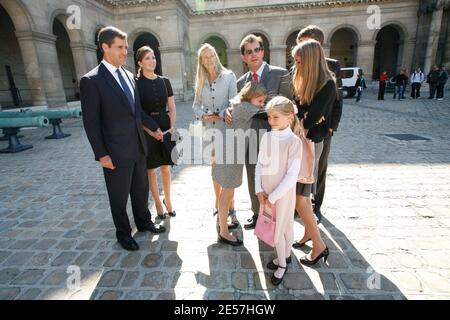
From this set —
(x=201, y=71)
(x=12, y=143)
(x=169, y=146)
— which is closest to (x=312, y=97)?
(x=201, y=71)

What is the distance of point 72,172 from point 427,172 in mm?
7276

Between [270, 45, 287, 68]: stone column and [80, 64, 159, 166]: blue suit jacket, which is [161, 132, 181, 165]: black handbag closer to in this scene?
[80, 64, 159, 166]: blue suit jacket

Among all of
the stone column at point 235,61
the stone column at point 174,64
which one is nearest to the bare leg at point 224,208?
the stone column at point 174,64

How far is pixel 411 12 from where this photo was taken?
813 inches

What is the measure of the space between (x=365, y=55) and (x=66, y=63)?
23459 millimetres

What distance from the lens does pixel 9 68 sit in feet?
55.8

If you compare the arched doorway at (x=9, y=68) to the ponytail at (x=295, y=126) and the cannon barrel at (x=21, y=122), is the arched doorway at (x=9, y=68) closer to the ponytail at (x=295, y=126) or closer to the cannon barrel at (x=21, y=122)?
the cannon barrel at (x=21, y=122)

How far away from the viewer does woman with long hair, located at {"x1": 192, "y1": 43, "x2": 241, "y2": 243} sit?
3.11 metres

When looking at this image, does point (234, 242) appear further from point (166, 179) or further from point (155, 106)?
point (155, 106)

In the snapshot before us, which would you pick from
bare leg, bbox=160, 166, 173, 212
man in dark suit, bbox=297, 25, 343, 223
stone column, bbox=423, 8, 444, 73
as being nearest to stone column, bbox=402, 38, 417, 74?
stone column, bbox=423, 8, 444, 73

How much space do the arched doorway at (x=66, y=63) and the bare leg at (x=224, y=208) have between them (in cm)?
2008

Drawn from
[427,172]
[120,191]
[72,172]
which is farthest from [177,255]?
[427,172]

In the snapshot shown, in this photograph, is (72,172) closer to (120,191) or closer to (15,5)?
(120,191)

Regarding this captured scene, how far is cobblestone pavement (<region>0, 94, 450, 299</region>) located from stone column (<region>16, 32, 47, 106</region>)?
8560 mm
